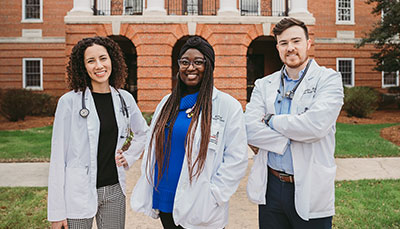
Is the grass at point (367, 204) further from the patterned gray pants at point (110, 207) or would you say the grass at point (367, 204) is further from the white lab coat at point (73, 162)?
the white lab coat at point (73, 162)

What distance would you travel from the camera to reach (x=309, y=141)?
2340mm

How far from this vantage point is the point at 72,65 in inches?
103

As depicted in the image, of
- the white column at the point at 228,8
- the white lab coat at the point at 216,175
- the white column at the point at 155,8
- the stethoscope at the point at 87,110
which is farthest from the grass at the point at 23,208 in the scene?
the white column at the point at 228,8

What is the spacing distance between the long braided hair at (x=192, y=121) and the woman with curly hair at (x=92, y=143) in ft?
1.23

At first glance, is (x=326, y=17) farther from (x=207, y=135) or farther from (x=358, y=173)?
(x=207, y=135)

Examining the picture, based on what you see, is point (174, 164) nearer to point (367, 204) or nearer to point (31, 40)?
point (367, 204)

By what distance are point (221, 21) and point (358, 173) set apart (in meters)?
10.9

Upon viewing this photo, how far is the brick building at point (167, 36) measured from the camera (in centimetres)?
1546

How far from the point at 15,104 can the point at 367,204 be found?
51.3ft

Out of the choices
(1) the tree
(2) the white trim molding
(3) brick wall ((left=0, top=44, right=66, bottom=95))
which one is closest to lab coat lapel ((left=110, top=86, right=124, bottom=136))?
(1) the tree

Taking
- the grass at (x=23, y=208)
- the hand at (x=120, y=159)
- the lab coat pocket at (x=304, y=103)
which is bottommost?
the grass at (x=23, y=208)

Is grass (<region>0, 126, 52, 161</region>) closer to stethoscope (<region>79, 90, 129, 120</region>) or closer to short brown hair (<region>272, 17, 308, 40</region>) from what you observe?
stethoscope (<region>79, 90, 129, 120</region>)

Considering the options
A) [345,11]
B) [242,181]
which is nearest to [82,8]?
[242,181]

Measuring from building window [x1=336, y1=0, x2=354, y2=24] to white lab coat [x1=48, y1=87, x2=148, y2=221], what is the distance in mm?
24302
